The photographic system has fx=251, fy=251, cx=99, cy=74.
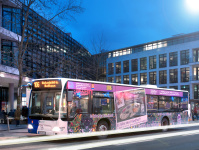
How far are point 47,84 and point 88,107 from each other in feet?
7.66

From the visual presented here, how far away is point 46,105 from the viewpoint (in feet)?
38.9

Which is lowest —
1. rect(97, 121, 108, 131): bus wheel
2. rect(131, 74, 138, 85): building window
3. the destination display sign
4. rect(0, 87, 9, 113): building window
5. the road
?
the road

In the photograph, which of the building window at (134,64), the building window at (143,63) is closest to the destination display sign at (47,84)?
the building window at (143,63)

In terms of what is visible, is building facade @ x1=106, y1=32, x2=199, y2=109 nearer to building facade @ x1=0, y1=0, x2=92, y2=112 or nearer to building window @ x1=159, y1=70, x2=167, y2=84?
building window @ x1=159, y1=70, x2=167, y2=84

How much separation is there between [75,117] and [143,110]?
18.1 feet

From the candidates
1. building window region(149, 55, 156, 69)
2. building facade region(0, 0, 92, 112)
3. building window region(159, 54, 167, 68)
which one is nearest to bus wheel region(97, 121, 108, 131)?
building facade region(0, 0, 92, 112)

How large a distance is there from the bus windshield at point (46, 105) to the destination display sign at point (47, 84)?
24 cm

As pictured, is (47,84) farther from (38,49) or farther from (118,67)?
(118,67)

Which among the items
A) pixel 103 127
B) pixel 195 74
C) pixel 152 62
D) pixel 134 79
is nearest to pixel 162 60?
pixel 152 62

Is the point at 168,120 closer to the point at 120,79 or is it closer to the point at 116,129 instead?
the point at 116,129

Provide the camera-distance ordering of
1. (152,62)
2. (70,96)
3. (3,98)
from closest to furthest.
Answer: (70,96)
(3,98)
(152,62)

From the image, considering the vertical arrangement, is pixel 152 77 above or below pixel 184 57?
below

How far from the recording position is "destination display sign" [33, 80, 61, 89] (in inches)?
465

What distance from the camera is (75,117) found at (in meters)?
11.9
